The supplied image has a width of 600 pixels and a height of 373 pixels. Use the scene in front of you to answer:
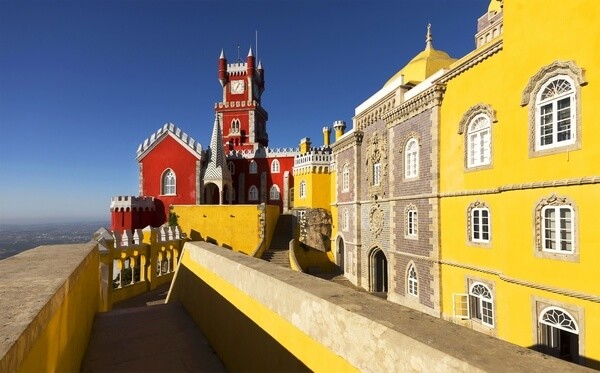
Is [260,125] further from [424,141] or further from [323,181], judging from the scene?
[424,141]

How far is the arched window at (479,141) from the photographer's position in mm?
11477

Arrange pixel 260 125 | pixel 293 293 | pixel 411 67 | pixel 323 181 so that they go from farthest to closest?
A: pixel 260 125
pixel 323 181
pixel 411 67
pixel 293 293

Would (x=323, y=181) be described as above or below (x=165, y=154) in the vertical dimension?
below

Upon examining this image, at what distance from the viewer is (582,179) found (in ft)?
25.9

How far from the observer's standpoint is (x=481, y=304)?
11703 millimetres

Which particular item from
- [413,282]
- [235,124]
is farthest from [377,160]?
[235,124]

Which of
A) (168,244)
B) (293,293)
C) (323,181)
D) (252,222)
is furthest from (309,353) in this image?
(323,181)

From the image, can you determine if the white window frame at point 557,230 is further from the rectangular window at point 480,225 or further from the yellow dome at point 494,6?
the yellow dome at point 494,6

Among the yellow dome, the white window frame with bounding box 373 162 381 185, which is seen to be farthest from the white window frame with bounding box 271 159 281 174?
the yellow dome

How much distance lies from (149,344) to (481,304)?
10.7 m

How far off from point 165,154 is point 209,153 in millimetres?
3788

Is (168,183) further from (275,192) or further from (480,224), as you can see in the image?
(480,224)

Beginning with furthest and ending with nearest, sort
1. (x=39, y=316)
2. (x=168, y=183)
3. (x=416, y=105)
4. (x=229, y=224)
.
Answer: (x=168, y=183) < (x=229, y=224) < (x=416, y=105) < (x=39, y=316)

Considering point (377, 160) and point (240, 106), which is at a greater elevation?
point (240, 106)
